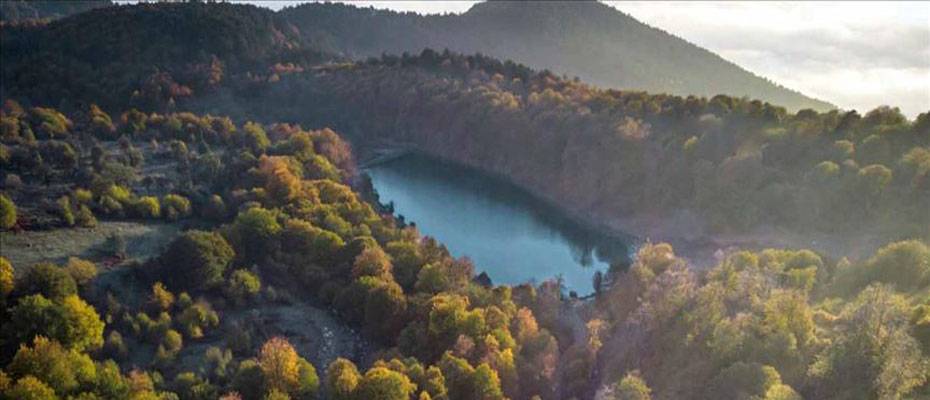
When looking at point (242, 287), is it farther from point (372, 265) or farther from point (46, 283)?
point (46, 283)

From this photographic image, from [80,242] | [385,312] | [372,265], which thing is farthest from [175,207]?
[385,312]

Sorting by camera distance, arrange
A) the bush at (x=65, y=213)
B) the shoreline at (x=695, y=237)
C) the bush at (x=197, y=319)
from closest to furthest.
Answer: the bush at (x=197, y=319), the bush at (x=65, y=213), the shoreline at (x=695, y=237)

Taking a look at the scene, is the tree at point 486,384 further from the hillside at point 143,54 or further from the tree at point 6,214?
the hillside at point 143,54

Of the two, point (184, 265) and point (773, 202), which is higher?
point (773, 202)

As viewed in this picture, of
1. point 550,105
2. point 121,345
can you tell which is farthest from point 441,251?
point 550,105

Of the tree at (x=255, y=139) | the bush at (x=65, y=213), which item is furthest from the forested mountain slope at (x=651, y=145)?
the bush at (x=65, y=213)

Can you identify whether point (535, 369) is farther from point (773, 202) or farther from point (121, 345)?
point (773, 202)

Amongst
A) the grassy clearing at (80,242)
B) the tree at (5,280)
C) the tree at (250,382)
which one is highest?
the tree at (5,280)
